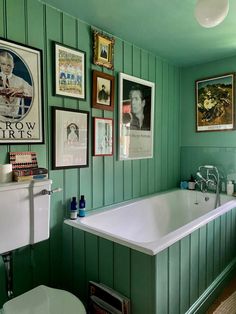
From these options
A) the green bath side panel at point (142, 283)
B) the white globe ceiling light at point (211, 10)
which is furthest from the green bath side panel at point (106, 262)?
the white globe ceiling light at point (211, 10)

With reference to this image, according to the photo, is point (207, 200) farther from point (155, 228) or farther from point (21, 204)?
point (21, 204)

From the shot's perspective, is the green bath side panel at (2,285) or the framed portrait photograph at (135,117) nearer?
the green bath side panel at (2,285)

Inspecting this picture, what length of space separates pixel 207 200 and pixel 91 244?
1.69 m

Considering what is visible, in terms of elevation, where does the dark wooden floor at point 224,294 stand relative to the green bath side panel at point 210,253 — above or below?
below

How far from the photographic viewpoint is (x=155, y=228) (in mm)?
2604

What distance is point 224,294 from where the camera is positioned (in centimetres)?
206

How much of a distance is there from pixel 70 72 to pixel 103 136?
2.06ft

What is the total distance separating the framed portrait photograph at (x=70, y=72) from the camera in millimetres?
1864

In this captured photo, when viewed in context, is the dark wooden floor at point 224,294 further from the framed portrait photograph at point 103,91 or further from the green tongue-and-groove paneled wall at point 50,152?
the framed portrait photograph at point 103,91

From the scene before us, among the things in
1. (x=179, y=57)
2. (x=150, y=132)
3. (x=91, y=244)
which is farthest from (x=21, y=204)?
(x=179, y=57)

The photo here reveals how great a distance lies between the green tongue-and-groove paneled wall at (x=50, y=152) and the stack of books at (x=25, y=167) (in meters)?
0.05

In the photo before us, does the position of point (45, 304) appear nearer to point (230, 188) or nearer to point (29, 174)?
point (29, 174)

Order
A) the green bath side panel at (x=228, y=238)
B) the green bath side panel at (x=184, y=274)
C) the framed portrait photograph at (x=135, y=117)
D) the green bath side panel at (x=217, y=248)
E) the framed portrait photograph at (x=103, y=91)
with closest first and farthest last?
the green bath side panel at (x=184, y=274), the green bath side panel at (x=217, y=248), the framed portrait photograph at (x=103, y=91), the green bath side panel at (x=228, y=238), the framed portrait photograph at (x=135, y=117)

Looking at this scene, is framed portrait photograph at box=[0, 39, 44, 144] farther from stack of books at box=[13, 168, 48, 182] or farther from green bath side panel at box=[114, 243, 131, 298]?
green bath side panel at box=[114, 243, 131, 298]
